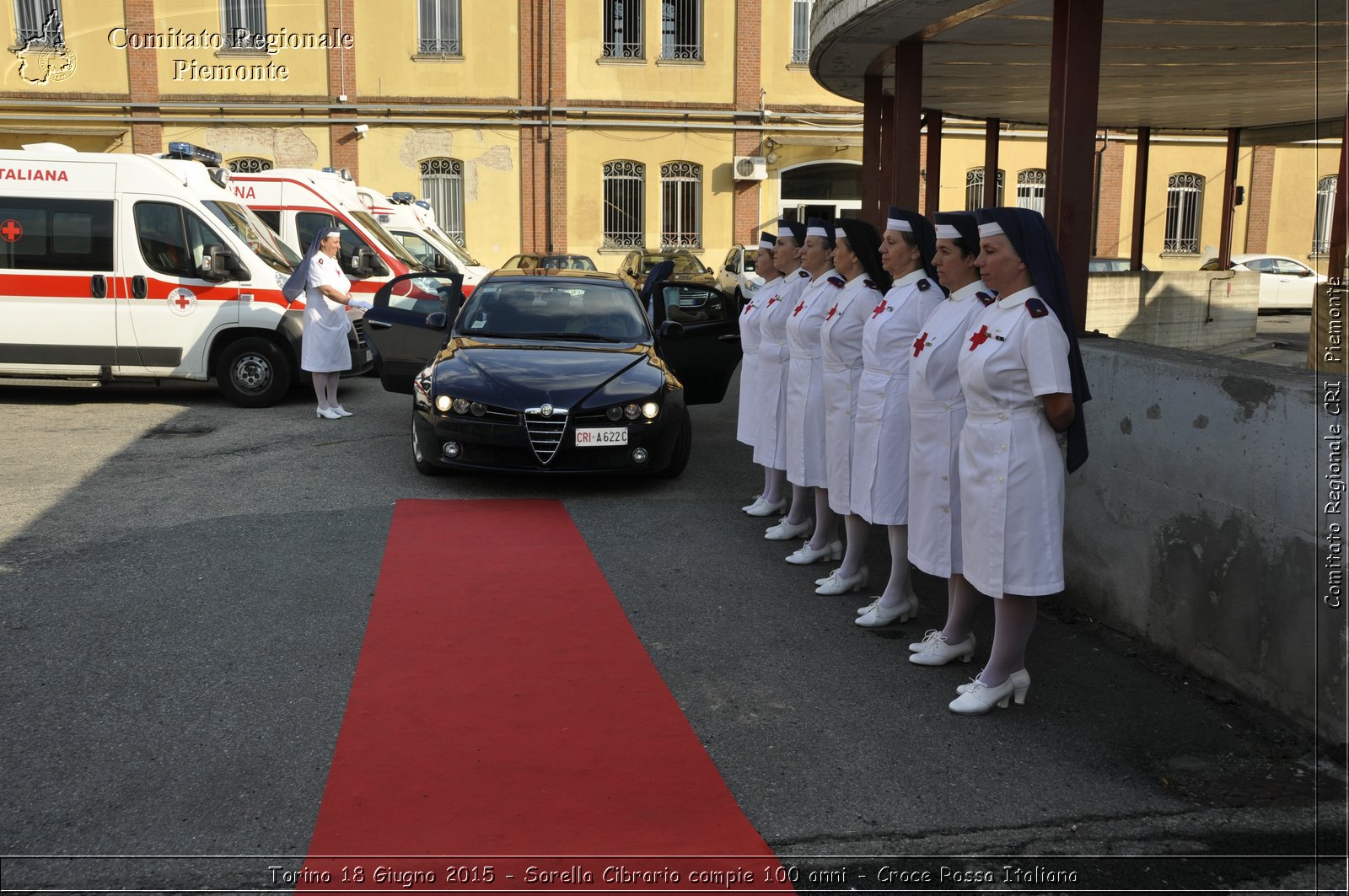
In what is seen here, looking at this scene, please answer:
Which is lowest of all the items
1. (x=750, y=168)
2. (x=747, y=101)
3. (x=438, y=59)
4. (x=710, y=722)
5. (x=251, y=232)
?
(x=710, y=722)

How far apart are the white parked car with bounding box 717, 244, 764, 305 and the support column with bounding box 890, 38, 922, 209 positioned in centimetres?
1105

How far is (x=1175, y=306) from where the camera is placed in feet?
57.6

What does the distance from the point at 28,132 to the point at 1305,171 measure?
32.7 metres

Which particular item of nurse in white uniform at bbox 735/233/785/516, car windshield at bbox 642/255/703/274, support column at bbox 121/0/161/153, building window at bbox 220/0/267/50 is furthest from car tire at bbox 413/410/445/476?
building window at bbox 220/0/267/50

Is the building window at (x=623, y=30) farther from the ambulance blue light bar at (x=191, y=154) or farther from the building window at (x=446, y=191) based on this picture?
the ambulance blue light bar at (x=191, y=154)

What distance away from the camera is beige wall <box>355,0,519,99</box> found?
29.8 meters

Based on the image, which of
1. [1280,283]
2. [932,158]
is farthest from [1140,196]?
[1280,283]

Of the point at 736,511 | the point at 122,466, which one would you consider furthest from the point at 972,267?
the point at 122,466

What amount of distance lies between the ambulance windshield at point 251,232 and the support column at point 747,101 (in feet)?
60.3

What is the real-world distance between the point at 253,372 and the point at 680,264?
12.8 m

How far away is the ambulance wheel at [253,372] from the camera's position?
13.0m

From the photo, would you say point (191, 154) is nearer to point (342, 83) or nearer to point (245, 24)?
point (342, 83)

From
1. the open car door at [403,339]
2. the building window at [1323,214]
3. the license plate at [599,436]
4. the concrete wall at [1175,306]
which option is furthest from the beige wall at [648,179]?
the license plate at [599,436]

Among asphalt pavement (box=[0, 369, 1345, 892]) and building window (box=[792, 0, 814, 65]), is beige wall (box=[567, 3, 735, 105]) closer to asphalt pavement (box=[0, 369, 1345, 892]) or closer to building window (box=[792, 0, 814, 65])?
building window (box=[792, 0, 814, 65])
